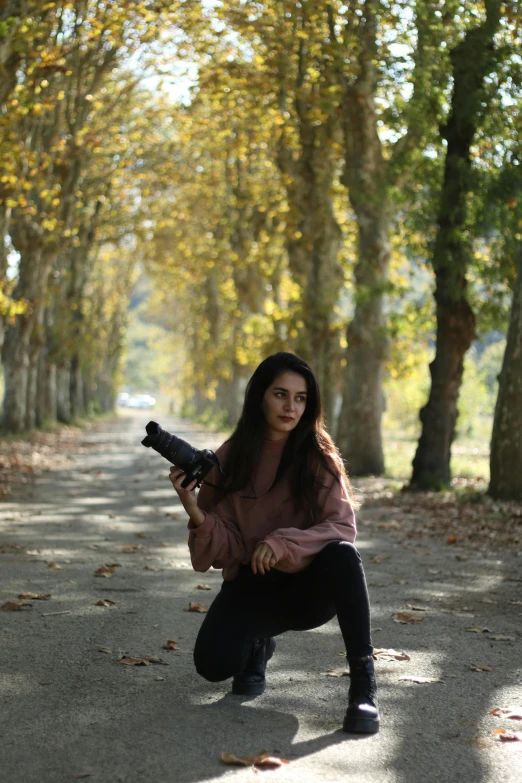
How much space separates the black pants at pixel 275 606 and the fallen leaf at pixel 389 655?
1248 mm

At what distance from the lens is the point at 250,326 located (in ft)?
113

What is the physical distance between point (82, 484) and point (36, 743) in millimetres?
14026

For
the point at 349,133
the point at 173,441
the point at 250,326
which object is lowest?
the point at 173,441

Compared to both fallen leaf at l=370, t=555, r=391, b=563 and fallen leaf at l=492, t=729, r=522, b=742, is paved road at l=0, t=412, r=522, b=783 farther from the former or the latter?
fallen leaf at l=370, t=555, r=391, b=563

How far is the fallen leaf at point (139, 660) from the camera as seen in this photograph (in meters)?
5.79

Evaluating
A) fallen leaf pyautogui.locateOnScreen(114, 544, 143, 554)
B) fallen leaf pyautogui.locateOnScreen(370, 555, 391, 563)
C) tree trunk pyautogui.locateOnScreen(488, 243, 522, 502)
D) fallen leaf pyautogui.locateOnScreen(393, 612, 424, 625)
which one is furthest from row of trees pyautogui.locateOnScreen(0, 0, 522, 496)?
fallen leaf pyautogui.locateOnScreen(393, 612, 424, 625)

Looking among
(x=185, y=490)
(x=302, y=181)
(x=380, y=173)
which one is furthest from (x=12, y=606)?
(x=302, y=181)

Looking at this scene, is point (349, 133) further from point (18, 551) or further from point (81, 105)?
point (18, 551)

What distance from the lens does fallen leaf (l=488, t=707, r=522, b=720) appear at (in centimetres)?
487

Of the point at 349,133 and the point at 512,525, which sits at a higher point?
the point at 349,133

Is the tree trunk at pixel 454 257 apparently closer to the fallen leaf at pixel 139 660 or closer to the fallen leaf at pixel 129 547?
the fallen leaf at pixel 129 547

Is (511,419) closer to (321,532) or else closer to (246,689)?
(246,689)

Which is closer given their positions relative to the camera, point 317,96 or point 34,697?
point 34,697

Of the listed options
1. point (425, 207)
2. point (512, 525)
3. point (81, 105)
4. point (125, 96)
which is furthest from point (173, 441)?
point (125, 96)
